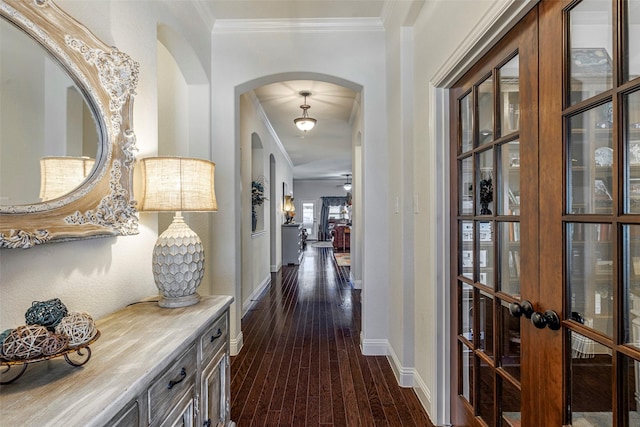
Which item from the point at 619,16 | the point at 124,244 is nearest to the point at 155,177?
the point at 124,244

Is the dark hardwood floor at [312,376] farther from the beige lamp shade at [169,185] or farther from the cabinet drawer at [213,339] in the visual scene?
the beige lamp shade at [169,185]

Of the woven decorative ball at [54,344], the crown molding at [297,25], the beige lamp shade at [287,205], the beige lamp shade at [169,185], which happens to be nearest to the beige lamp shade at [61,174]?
the beige lamp shade at [169,185]

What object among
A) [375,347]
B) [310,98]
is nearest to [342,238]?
[310,98]

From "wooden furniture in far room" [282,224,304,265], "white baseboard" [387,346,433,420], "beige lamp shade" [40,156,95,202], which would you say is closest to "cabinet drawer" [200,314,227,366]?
"beige lamp shade" [40,156,95,202]

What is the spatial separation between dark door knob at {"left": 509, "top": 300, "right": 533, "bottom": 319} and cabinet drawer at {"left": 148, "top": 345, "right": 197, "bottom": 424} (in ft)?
4.16

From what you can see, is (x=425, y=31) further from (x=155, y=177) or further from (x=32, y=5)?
(x=32, y=5)

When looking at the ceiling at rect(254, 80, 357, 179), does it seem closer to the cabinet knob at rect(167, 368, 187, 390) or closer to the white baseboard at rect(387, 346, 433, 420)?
the white baseboard at rect(387, 346, 433, 420)

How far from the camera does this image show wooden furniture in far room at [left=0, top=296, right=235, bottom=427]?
2.50ft

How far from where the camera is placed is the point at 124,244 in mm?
1565

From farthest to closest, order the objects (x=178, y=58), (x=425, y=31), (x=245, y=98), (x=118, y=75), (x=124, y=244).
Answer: (x=245, y=98)
(x=178, y=58)
(x=425, y=31)
(x=124, y=244)
(x=118, y=75)

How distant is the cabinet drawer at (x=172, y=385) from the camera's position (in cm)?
102

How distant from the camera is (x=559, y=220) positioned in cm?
104

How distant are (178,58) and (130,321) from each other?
2112 mm

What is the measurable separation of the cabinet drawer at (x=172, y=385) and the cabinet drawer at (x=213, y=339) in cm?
10
